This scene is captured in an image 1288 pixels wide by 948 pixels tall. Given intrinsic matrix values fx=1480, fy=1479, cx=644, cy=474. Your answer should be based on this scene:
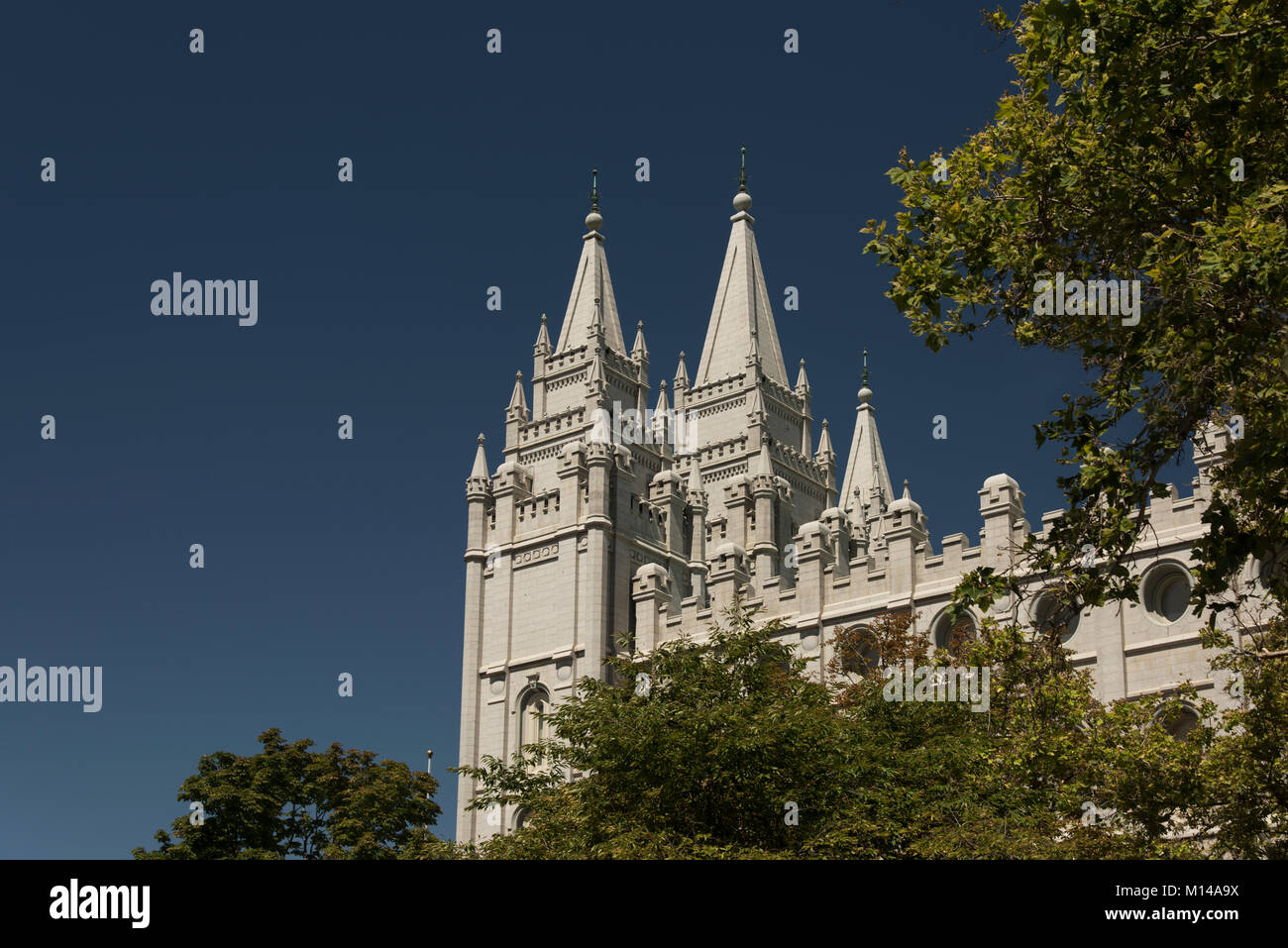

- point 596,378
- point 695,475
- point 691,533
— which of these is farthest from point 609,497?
point 695,475

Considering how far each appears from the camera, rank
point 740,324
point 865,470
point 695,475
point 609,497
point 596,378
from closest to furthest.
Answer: point 609,497 < point 596,378 < point 695,475 < point 740,324 < point 865,470

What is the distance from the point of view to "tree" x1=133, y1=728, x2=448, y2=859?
4128 centimetres

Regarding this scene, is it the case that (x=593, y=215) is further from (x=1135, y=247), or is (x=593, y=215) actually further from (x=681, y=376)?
(x=1135, y=247)

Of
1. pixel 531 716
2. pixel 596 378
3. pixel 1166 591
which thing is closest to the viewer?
pixel 1166 591

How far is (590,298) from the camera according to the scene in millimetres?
63906

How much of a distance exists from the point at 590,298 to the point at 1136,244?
48.6 meters

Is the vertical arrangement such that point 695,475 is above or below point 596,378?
below

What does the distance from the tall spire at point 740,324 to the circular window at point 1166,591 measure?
2999 centimetres

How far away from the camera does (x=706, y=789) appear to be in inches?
1003

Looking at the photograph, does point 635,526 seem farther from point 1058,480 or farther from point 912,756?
point 1058,480

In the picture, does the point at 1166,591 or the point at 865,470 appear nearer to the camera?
the point at 1166,591

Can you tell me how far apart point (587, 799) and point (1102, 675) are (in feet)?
54.8
